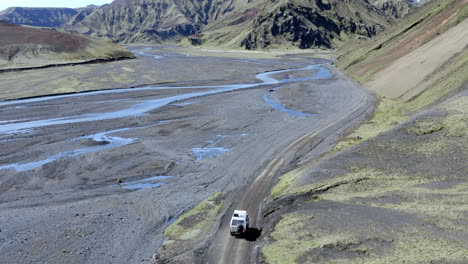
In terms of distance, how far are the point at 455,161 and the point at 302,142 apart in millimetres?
21871

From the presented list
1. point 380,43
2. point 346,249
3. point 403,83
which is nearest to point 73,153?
point 346,249

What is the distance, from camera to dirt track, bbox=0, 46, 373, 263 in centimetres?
3117

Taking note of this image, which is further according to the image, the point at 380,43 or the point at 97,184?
the point at 380,43

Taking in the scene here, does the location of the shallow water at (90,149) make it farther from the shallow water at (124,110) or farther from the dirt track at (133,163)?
the shallow water at (124,110)

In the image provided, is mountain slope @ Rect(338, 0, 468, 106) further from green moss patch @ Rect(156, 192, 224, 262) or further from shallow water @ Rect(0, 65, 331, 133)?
green moss patch @ Rect(156, 192, 224, 262)

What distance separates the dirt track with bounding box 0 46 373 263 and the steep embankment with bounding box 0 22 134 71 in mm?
81826

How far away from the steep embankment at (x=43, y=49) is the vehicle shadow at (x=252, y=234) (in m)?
145

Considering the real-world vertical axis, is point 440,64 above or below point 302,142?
above

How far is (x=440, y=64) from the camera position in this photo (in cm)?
7869

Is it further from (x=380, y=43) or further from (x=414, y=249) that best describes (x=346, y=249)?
(x=380, y=43)

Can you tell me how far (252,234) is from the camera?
1185 inches

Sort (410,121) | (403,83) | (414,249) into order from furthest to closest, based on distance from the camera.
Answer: (403,83) → (410,121) → (414,249)

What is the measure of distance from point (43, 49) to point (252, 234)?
17549 centimetres

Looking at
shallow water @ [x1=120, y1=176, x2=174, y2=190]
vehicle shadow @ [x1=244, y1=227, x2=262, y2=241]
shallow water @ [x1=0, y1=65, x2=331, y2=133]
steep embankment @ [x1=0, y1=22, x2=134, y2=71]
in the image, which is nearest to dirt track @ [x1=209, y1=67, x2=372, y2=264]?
vehicle shadow @ [x1=244, y1=227, x2=262, y2=241]
